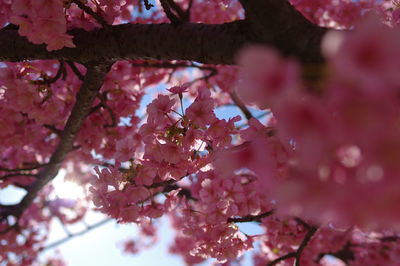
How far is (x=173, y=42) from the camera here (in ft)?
5.84

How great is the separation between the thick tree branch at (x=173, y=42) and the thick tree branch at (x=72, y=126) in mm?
202

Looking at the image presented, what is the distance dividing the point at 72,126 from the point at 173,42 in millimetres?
1694

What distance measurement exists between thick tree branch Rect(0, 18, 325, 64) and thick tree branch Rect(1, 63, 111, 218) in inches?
8.0

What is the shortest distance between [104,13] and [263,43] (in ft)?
3.95

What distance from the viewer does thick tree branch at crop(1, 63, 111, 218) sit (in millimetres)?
2504

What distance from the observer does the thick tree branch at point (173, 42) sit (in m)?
1.27

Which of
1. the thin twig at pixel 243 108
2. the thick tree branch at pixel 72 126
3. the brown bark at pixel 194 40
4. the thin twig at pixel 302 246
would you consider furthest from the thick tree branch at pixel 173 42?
the thin twig at pixel 243 108

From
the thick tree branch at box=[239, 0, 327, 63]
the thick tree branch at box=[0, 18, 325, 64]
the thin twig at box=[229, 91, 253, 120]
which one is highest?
the thick tree branch at box=[239, 0, 327, 63]

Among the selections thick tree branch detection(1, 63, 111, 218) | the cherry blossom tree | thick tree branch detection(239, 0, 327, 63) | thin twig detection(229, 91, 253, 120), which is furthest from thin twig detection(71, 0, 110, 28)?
thin twig detection(229, 91, 253, 120)

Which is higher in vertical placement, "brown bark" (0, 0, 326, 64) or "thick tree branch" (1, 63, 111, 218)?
"brown bark" (0, 0, 326, 64)

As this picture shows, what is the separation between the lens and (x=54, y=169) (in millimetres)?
3719

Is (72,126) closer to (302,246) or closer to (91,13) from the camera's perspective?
(91,13)

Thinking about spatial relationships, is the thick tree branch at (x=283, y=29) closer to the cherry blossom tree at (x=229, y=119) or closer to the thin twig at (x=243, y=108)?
the cherry blossom tree at (x=229, y=119)

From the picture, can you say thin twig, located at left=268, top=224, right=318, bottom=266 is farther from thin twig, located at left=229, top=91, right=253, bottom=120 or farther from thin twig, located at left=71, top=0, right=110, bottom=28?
thin twig, located at left=229, top=91, right=253, bottom=120
